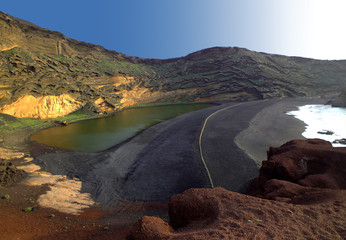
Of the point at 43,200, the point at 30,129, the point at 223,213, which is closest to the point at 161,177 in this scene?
the point at 43,200

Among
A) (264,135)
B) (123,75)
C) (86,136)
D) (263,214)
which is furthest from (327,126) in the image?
(123,75)

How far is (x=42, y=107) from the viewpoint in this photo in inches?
975

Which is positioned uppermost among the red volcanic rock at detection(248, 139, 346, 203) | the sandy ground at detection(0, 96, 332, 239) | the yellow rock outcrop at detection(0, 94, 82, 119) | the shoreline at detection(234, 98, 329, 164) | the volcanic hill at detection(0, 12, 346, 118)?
the volcanic hill at detection(0, 12, 346, 118)

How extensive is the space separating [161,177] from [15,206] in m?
6.61

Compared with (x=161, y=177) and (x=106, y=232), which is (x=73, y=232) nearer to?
(x=106, y=232)

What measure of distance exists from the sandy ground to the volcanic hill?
15.2 meters

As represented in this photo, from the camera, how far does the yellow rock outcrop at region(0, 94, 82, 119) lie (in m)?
22.3

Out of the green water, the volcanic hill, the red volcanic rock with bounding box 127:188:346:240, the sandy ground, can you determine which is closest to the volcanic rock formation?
the red volcanic rock with bounding box 127:188:346:240

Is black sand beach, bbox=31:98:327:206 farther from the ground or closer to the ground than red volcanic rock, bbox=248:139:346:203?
closer to the ground

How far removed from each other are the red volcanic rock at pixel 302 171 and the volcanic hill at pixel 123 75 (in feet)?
95.0

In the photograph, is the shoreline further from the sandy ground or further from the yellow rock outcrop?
the yellow rock outcrop

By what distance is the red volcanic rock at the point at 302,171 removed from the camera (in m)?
4.88

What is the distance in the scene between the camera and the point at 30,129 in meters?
20.2

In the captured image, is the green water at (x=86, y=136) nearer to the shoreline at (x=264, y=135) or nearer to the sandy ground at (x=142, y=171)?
the sandy ground at (x=142, y=171)
